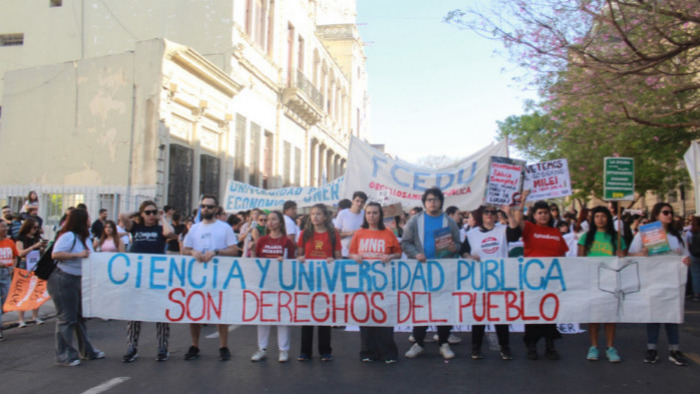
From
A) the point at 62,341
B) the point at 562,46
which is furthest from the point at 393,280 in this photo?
the point at 562,46

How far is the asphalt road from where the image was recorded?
18.3 feet

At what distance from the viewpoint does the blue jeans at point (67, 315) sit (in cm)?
657

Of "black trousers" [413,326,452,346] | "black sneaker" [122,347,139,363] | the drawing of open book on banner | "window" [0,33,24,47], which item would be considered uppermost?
"window" [0,33,24,47]

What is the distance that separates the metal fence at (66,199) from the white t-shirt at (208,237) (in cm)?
947

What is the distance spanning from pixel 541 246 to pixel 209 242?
368 centimetres

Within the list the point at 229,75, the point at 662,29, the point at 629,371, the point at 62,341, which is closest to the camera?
the point at 629,371

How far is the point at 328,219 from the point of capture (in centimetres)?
702

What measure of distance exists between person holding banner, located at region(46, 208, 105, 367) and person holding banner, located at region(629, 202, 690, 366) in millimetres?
5941

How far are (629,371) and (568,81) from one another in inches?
308

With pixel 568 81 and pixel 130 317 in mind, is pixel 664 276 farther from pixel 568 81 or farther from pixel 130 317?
pixel 568 81

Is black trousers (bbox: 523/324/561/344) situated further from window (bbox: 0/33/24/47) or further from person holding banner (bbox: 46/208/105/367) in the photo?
window (bbox: 0/33/24/47)

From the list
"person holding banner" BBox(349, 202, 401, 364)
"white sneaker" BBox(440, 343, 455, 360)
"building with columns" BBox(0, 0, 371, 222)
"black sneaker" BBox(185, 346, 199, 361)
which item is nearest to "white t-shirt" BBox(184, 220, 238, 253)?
"black sneaker" BBox(185, 346, 199, 361)

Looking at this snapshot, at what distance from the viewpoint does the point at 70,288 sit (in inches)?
265

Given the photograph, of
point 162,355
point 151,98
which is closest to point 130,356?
point 162,355
